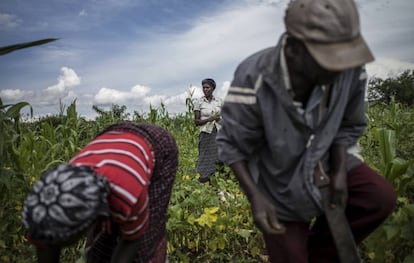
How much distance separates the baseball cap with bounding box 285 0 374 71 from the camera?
1.18m

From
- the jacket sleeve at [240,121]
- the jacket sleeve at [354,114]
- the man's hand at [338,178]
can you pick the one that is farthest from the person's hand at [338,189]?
the jacket sleeve at [240,121]

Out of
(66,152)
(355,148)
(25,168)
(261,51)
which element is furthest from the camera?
(66,152)

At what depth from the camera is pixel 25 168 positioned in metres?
2.44

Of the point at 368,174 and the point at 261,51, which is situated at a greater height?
the point at 261,51

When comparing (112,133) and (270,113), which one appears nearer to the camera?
(270,113)

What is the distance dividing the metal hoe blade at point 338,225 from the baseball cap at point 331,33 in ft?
1.42

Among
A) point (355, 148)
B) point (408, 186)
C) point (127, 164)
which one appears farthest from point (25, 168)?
point (408, 186)

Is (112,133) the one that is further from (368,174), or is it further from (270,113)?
(368,174)

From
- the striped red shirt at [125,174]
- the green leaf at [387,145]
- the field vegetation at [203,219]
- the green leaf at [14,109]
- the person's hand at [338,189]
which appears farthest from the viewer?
the green leaf at [387,145]

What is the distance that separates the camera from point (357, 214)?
5.03 ft

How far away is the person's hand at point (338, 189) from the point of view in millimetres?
1443

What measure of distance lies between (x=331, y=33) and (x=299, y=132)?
1.15 ft

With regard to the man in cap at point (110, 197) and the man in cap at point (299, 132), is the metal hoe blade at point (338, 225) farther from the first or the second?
the man in cap at point (110, 197)

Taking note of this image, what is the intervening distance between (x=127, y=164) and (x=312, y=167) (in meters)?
0.62
